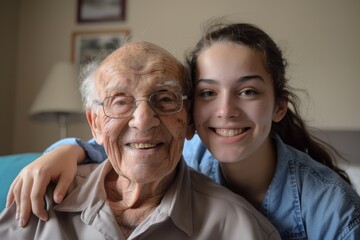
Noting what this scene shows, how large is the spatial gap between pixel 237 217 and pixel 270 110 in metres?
0.36

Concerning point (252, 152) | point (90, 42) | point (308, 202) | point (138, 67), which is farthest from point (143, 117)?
point (90, 42)

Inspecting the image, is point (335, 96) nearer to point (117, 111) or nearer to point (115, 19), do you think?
point (115, 19)

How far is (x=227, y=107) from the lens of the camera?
1.04 metres

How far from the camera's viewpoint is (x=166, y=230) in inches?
40.0

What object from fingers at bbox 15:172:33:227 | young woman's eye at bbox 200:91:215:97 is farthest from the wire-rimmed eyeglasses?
fingers at bbox 15:172:33:227

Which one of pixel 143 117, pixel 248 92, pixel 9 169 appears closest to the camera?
pixel 143 117

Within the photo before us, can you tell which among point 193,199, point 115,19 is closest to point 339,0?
point 115,19

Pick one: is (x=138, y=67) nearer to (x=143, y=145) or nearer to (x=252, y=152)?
(x=143, y=145)

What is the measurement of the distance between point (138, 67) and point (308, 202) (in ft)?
2.31

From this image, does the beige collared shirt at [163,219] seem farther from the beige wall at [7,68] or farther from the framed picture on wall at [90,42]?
the beige wall at [7,68]

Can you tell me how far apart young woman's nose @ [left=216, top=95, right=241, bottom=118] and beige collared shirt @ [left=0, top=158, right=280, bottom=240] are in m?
0.25

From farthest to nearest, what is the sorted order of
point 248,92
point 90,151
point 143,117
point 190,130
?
point 90,151, point 190,130, point 248,92, point 143,117

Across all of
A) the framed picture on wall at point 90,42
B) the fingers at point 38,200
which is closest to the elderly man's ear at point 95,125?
the fingers at point 38,200

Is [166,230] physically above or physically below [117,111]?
below
